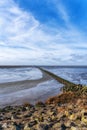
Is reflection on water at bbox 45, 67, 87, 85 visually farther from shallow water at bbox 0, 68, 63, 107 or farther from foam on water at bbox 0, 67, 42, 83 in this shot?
foam on water at bbox 0, 67, 42, 83

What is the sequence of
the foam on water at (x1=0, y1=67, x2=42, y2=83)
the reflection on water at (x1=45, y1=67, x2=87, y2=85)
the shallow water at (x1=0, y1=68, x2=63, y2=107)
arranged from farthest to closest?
the foam on water at (x1=0, y1=67, x2=42, y2=83), the reflection on water at (x1=45, y1=67, x2=87, y2=85), the shallow water at (x1=0, y1=68, x2=63, y2=107)

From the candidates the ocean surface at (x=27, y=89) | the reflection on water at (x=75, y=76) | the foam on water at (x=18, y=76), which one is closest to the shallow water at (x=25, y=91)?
the ocean surface at (x=27, y=89)

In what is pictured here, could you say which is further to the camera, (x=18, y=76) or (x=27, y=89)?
(x=18, y=76)

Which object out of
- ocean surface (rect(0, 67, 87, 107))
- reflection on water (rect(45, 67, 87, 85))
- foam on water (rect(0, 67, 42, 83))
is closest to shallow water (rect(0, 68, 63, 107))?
ocean surface (rect(0, 67, 87, 107))

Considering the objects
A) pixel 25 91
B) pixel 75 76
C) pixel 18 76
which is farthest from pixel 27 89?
pixel 75 76

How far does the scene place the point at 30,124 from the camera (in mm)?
6035

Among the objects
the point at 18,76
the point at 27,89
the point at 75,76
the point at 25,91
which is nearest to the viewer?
the point at 25,91

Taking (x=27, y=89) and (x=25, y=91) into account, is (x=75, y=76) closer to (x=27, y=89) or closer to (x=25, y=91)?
(x=27, y=89)

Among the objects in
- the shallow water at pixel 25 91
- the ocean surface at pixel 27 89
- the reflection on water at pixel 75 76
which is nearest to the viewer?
the shallow water at pixel 25 91

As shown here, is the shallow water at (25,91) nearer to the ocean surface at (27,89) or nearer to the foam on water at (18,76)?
the ocean surface at (27,89)

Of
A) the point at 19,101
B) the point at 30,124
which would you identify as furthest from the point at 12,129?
the point at 19,101

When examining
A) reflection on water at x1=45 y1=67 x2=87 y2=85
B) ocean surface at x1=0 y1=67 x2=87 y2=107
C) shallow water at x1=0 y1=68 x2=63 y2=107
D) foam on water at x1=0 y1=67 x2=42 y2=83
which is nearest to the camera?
shallow water at x1=0 y1=68 x2=63 y2=107

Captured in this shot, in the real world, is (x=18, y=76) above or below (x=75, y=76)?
below

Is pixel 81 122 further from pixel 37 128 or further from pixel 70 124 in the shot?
pixel 37 128
